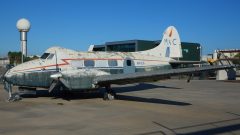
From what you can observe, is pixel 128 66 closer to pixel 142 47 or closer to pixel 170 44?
pixel 170 44

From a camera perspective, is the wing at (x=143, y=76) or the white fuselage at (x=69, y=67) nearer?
the wing at (x=143, y=76)

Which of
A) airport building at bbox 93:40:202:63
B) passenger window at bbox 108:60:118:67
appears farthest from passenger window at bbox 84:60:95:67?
airport building at bbox 93:40:202:63

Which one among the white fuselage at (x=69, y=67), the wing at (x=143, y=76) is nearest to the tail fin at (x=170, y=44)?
the white fuselage at (x=69, y=67)

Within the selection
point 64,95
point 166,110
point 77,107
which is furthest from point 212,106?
point 64,95

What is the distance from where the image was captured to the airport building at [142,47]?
68338 mm

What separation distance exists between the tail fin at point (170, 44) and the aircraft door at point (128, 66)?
4.50m

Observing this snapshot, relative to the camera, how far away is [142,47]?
6806 centimetres

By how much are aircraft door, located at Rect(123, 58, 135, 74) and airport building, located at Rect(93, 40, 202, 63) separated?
4516cm

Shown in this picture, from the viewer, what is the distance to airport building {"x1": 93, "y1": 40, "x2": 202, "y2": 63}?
6834 cm

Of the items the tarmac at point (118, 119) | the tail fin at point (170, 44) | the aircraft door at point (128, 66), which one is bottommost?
the tarmac at point (118, 119)

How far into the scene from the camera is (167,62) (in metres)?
24.6

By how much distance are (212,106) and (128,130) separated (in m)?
7.47

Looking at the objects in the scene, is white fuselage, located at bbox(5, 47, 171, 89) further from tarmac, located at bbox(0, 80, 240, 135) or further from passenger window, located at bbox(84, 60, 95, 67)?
tarmac, located at bbox(0, 80, 240, 135)

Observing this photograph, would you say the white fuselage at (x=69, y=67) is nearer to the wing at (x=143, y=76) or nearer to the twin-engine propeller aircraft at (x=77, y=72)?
the twin-engine propeller aircraft at (x=77, y=72)
